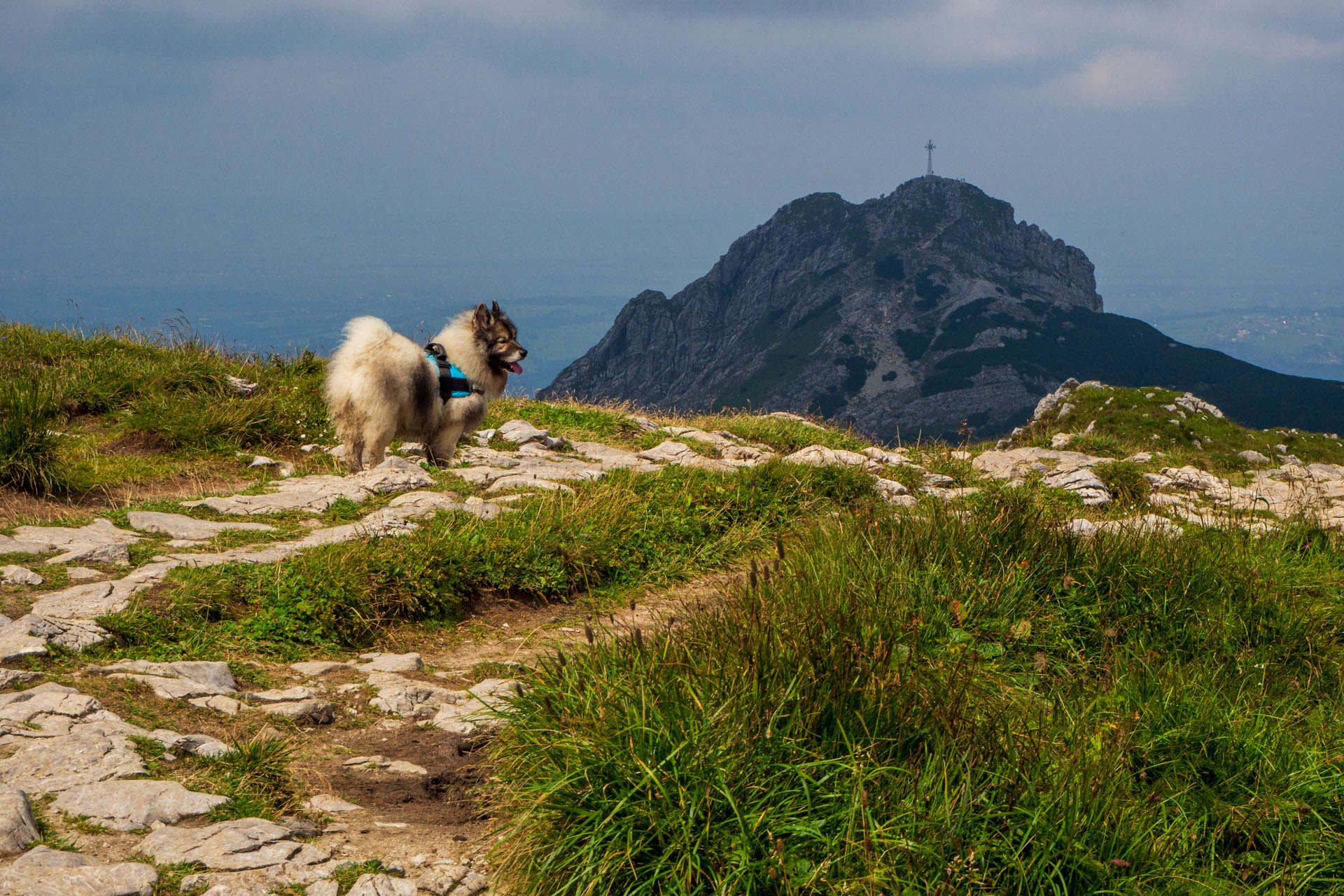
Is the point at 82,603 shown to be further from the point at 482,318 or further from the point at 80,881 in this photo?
the point at 482,318

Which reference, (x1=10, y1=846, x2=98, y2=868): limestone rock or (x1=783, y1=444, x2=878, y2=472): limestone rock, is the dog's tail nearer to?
(x1=783, y1=444, x2=878, y2=472): limestone rock

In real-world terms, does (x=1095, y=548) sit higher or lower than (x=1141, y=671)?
higher

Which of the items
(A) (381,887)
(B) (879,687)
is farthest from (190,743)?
(B) (879,687)

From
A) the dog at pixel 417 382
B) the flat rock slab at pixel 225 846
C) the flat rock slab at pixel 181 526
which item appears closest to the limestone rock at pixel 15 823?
the flat rock slab at pixel 225 846

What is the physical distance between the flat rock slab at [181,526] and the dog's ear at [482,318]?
14.2 feet

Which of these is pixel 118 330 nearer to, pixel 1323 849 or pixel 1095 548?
pixel 1095 548

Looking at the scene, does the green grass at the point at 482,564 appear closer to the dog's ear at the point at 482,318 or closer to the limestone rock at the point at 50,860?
the limestone rock at the point at 50,860

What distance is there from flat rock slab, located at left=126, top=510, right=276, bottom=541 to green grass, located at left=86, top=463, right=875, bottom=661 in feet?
4.33

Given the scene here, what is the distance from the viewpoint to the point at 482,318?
11812 mm

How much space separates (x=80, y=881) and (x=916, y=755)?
10.9 ft

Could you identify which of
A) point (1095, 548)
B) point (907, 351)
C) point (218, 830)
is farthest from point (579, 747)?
point (907, 351)

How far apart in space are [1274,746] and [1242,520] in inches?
222

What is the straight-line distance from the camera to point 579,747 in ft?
12.6

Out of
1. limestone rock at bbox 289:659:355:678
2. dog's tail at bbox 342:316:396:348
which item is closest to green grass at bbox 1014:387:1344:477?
dog's tail at bbox 342:316:396:348
